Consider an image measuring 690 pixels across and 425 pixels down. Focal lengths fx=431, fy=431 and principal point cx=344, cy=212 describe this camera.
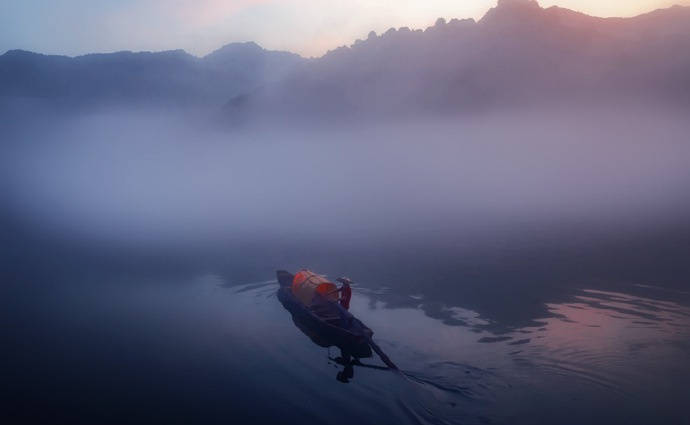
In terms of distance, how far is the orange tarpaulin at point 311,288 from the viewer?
904 inches

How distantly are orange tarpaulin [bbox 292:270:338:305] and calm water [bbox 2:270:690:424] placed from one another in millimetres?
1933

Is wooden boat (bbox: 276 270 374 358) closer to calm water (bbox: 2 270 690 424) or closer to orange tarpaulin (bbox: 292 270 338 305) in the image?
orange tarpaulin (bbox: 292 270 338 305)

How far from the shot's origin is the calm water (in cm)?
1547

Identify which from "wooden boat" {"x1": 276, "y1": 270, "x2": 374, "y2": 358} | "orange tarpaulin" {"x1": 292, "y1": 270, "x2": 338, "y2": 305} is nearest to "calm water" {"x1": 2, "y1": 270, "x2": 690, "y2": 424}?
"wooden boat" {"x1": 276, "y1": 270, "x2": 374, "y2": 358}

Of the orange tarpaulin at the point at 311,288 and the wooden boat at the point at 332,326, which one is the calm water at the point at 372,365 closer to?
the wooden boat at the point at 332,326

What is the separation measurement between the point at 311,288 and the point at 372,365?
20.0 ft

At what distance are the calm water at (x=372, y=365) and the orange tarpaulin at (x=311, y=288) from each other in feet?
6.34

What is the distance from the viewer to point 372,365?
18750mm

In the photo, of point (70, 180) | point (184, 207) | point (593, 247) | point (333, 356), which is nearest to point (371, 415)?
point (333, 356)

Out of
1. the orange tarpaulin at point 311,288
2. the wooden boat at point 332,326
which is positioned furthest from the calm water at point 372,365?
the orange tarpaulin at point 311,288

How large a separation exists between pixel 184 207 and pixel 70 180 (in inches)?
3418

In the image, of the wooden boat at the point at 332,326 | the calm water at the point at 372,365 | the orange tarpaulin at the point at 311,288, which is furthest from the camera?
the orange tarpaulin at the point at 311,288

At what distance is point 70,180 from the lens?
159750 millimetres

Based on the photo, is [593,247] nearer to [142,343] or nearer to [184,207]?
[142,343]
